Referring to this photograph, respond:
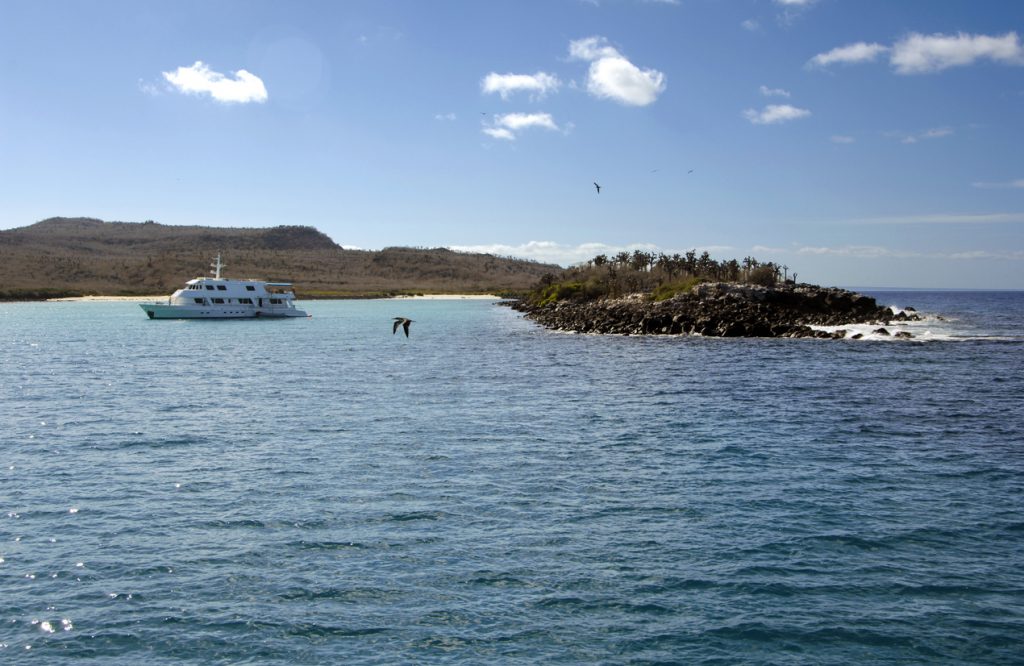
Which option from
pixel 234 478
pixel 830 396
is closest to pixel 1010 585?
pixel 234 478

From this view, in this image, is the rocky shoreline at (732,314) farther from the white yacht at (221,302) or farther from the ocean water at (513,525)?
the white yacht at (221,302)

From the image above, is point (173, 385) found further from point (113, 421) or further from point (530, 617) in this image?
point (530, 617)

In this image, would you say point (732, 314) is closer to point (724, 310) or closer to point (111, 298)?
point (724, 310)

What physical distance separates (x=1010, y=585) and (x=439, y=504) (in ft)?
36.3

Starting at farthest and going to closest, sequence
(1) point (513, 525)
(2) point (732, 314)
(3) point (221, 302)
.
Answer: (3) point (221, 302) → (2) point (732, 314) → (1) point (513, 525)

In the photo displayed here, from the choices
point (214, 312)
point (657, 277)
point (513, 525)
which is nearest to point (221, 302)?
point (214, 312)

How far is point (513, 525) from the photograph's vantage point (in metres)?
17.2

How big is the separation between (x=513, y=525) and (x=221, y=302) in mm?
97021

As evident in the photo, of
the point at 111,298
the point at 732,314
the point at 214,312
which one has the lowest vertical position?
the point at 214,312

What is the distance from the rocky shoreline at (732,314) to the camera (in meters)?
71.4

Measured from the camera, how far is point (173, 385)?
1597 inches

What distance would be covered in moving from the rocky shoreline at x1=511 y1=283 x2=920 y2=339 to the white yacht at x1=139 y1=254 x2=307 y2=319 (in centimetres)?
3681

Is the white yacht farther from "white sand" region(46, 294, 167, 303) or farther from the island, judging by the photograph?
"white sand" region(46, 294, 167, 303)

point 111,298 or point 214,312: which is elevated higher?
point 111,298
